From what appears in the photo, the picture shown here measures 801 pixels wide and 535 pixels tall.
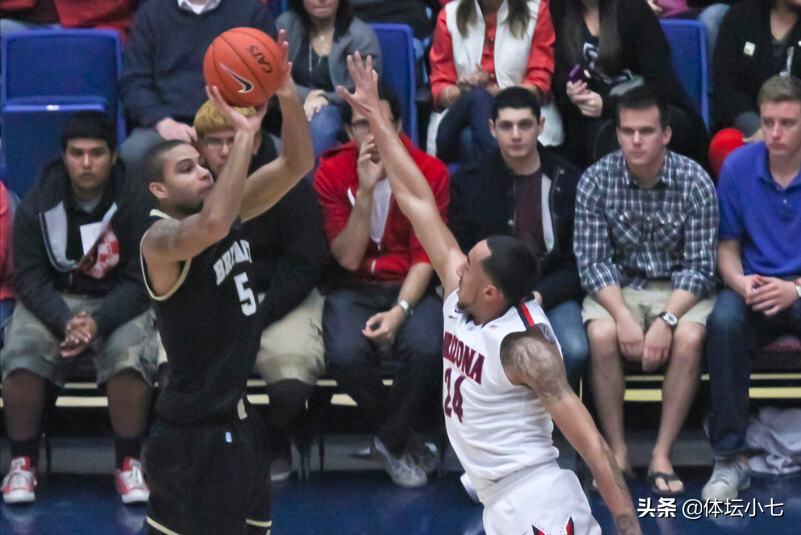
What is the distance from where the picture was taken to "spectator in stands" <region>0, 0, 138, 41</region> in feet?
22.7

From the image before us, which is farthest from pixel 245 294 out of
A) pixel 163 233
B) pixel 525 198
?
pixel 525 198

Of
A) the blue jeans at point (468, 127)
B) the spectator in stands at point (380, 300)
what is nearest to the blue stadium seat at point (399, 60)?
the blue jeans at point (468, 127)

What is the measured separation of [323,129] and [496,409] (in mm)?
2806

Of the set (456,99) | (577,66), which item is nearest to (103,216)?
(456,99)

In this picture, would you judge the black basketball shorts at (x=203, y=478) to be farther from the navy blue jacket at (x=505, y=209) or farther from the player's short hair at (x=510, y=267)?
the navy blue jacket at (x=505, y=209)

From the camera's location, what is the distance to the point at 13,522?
5.21 metres

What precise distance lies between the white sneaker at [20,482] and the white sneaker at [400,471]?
162cm

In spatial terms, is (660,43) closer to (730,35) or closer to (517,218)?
(730,35)

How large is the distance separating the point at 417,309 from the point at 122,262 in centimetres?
148

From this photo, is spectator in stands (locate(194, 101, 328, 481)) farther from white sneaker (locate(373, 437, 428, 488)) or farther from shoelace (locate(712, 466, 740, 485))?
shoelace (locate(712, 466, 740, 485))

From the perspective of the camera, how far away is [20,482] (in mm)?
5434

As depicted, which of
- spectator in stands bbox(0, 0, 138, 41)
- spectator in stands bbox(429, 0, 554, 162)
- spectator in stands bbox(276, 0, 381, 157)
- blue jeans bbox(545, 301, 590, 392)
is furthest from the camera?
spectator in stands bbox(0, 0, 138, 41)

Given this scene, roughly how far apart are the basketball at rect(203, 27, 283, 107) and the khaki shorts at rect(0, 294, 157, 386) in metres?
1.78

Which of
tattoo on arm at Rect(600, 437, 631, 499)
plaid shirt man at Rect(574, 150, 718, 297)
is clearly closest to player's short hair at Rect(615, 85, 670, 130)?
plaid shirt man at Rect(574, 150, 718, 297)
